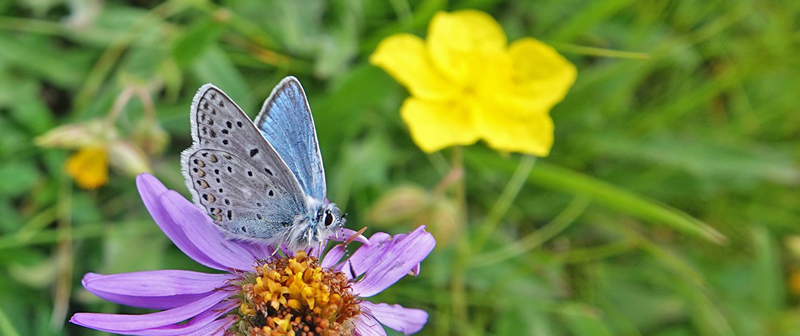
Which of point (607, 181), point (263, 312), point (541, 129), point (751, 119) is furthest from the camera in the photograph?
point (751, 119)

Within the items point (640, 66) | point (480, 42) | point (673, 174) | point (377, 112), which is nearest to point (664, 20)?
point (640, 66)

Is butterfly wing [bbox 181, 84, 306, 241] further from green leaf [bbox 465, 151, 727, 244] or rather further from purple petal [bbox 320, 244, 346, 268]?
green leaf [bbox 465, 151, 727, 244]

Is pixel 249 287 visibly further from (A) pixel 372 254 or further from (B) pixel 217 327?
(A) pixel 372 254

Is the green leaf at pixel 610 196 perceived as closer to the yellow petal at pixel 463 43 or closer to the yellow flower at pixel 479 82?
the yellow flower at pixel 479 82

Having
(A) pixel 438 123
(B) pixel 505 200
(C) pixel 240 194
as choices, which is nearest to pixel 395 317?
(C) pixel 240 194

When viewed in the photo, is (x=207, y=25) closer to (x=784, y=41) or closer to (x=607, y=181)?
(x=607, y=181)

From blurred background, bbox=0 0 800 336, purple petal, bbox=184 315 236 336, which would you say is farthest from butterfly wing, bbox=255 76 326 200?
blurred background, bbox=0 0 800 336
